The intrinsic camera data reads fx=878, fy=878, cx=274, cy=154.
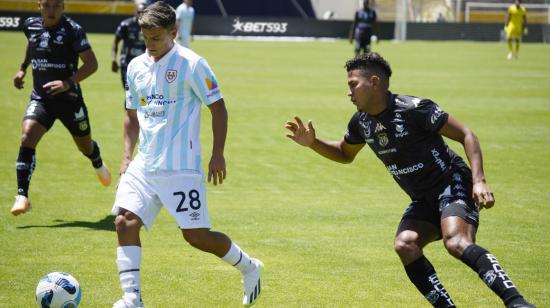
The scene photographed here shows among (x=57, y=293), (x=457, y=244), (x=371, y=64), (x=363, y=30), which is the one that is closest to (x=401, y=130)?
(x=371, y=64)

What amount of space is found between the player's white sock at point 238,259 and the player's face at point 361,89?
4.75 ft

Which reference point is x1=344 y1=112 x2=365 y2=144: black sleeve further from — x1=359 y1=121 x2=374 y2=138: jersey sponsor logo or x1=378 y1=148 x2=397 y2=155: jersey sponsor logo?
x1=378 y1=148 x2=397 y2=155: jersey sponsor logo

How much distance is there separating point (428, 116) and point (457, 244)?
3.14ft

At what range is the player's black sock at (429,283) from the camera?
6232 millimetres

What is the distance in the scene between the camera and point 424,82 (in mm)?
27359

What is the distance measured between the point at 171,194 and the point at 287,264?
8.30 feet

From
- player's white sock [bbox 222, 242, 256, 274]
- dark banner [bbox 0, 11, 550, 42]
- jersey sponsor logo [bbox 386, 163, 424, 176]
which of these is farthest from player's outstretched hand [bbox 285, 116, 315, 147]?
dark banner [bbox 0, 11, 550, 42]

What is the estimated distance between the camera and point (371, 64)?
658 centimetres

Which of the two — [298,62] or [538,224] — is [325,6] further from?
[538,224]

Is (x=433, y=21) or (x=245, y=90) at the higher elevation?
(x=245, y=90)

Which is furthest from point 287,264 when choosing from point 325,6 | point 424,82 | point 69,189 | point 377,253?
point 325,6

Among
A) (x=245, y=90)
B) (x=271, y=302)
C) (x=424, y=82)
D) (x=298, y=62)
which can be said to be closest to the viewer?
(x=271, y=302)

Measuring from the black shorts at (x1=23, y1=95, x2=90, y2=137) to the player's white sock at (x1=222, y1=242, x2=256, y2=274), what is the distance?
4424 mm

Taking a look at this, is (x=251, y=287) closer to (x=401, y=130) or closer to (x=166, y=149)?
(x=166, y=149)
